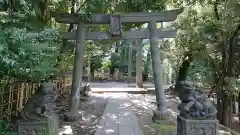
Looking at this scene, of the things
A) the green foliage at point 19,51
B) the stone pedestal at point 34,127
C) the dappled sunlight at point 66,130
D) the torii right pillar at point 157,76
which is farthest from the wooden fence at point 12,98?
the green foliage at point 19,51

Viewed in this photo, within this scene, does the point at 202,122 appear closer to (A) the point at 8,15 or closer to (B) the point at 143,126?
(B) the point at 143,126

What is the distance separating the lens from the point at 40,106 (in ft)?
15.5

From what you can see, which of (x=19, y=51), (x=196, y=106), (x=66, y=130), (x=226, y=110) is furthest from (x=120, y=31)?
(x=19, y=51)

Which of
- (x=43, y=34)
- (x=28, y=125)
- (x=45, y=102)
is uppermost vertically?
(x=43, y=34)

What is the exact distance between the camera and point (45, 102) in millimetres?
4773

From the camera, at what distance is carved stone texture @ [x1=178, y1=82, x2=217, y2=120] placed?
474 centimetres

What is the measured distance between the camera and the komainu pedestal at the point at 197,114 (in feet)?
15.6

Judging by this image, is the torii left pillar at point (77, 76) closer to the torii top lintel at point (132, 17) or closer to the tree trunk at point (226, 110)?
the torii top lintel at point (132, 17)

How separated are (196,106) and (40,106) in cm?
272

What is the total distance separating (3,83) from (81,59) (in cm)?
231

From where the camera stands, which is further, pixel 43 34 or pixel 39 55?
pixel 43 34

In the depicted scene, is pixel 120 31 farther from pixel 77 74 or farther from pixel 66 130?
pixel 66 130

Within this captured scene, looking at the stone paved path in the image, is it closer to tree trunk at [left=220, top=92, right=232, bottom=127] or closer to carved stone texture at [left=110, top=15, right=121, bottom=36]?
carved stone texture at [left=110, top=15, right=121, bottom=36]

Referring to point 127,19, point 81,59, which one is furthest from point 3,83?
point 127,19
